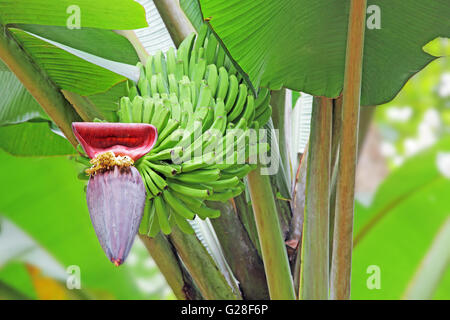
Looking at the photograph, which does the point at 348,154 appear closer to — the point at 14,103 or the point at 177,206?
the point at 177,206

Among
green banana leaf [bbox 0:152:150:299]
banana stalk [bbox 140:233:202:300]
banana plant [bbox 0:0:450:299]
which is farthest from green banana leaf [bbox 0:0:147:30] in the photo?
green banana leaf [bbox 0:152:150:299]

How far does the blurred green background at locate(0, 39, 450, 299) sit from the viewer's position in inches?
43.4

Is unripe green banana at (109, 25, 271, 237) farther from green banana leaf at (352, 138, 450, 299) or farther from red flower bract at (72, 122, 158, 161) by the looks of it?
green banana leaf at (352, 138, 450, 299)

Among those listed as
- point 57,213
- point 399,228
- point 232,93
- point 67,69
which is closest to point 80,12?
point 67,69

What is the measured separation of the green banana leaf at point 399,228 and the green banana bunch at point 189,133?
71 centimetres

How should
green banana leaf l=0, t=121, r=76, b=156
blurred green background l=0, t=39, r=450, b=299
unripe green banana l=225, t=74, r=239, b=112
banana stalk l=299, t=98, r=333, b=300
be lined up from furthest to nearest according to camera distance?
1. blurred green background l=0, t=39, r=450, b=299
2. green banana leaf l=0, t=121, r=76, b=156
3. banana stalk l=299, t=98, r=333, b=300
4. unripe green banana l=225, t=74, r=239, b=112

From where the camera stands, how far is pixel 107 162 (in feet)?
1.47

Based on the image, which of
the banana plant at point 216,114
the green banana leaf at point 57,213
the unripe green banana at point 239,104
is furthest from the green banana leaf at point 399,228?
the unripe green banana at point 239,104

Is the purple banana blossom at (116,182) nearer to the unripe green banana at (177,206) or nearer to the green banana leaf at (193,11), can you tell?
the unripe green banana at (177,206)

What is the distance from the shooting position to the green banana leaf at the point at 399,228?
1.16 m

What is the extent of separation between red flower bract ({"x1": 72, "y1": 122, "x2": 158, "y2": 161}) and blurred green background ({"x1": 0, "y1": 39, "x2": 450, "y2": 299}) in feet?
2.12

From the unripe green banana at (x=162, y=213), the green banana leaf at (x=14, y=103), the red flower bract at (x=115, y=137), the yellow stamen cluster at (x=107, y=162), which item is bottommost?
the unripe green banana at (x=162, y=213)
